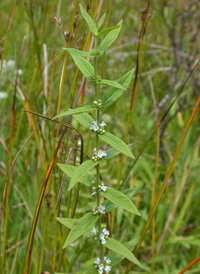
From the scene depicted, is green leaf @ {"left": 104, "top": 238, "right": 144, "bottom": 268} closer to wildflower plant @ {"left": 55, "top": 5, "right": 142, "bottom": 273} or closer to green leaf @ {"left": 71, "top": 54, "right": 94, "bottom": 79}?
wildflower plant @ {"left": 55, "top": 5, "right": 142, "bottom": 273}

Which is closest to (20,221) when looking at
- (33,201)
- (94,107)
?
(33,201)

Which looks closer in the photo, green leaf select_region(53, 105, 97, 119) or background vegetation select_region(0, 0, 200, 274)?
green leaf select_region(53, 105, 97, 119)

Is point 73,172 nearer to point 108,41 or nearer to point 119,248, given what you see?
point 119,248

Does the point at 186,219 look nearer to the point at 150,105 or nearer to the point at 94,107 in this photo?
the point at 150,105

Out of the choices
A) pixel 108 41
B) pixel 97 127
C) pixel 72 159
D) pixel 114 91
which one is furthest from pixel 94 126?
pixel 72 159

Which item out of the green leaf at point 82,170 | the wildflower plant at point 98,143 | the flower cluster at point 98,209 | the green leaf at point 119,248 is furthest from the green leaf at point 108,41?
the green leaf at point 119,248

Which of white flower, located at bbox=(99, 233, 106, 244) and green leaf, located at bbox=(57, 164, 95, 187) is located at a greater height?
green leaf, located at bbox=(57, 164, 95, 187)

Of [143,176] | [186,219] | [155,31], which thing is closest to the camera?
[186,219]

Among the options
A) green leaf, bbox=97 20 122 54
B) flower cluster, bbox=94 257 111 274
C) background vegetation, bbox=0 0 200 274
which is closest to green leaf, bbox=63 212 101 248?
flower cluster, bbox=94 257 111 274
